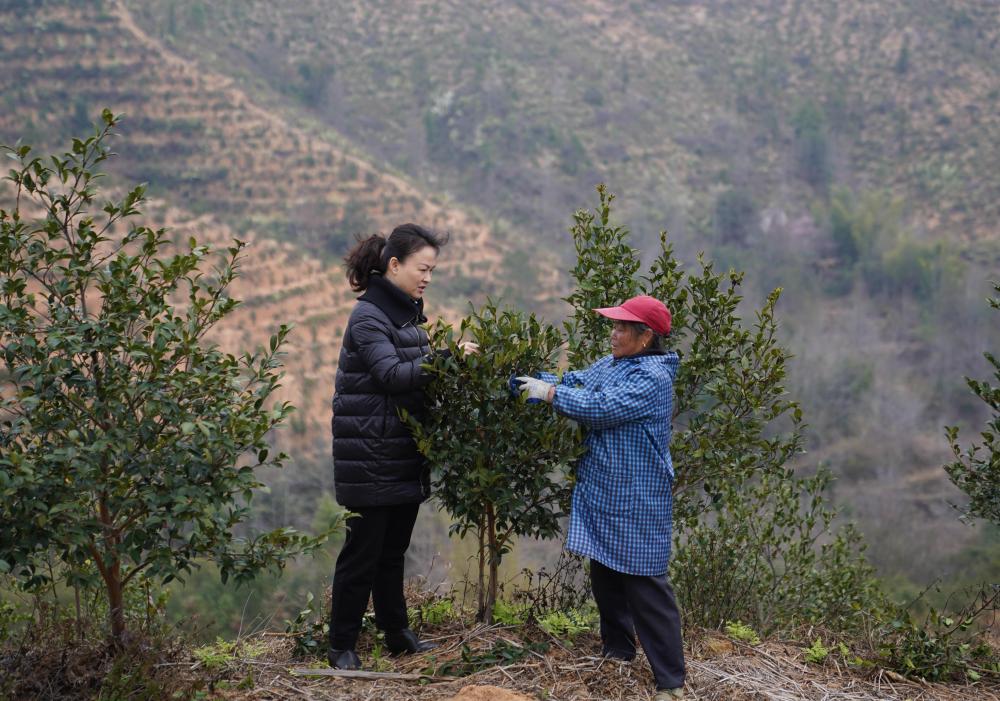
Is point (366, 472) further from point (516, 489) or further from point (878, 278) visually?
point (878, 278)

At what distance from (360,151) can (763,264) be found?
713 inches

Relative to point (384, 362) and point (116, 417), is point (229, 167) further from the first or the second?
point (116, 417)

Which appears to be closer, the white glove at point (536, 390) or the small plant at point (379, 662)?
the white glove at point (536, 390)

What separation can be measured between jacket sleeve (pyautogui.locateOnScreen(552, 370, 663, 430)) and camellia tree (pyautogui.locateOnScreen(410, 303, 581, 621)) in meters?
0.26

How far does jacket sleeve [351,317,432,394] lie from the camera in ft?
12.6

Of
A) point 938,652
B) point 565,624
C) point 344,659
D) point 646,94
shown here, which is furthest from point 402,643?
point 646,94

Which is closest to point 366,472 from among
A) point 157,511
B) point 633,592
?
point 157,511

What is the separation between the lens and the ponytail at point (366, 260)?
415cm

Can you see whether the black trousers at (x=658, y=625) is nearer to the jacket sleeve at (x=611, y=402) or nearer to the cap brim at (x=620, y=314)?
the jacket sleeve at (x=611, y=402)

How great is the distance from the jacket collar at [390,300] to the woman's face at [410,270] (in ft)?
0.11

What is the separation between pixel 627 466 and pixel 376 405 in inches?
41.0

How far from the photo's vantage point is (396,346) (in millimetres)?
4020

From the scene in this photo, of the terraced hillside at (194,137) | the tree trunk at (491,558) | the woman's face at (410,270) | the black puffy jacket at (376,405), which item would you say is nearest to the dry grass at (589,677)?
the tree trunk at (491,558)

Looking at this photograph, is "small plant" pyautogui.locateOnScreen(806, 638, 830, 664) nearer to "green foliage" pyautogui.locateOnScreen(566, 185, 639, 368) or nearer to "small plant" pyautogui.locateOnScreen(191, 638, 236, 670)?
"green foliage" pyautogui.locateOnScreen(566, 185, 639, 368)
